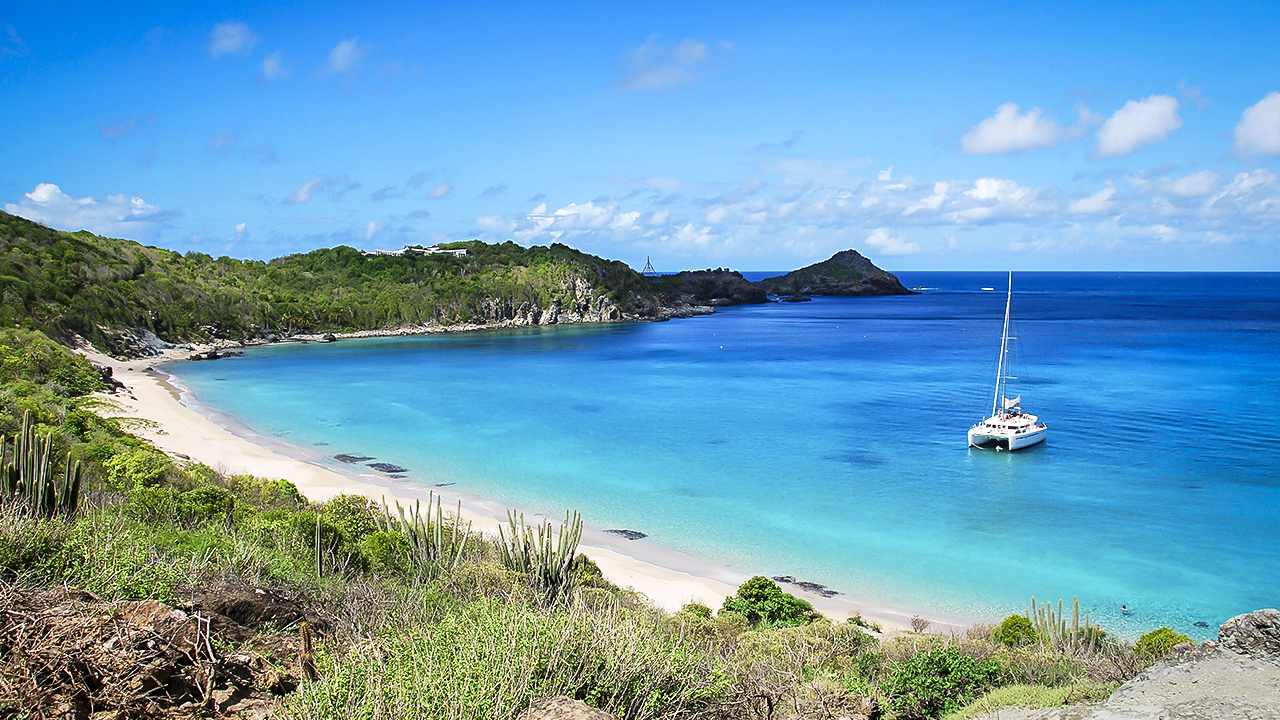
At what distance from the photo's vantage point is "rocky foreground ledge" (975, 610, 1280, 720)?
22.3 ft

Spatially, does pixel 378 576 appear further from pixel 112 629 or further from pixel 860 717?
pixel 860 717

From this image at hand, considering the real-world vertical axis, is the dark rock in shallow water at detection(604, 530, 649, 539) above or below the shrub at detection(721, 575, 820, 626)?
below

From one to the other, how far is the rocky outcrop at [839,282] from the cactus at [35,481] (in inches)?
6465

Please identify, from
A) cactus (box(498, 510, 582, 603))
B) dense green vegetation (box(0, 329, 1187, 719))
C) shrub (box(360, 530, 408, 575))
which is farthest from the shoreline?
shrub (box(360, 530, 408, 575))

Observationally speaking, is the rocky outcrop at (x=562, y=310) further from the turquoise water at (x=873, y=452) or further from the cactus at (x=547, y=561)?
the cactus at (x=547, y=561)

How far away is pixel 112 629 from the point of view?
4.92 meters

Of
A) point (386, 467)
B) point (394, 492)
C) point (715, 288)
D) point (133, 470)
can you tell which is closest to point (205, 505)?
point (133, 470)

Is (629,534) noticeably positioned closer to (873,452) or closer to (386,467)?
(386,467)

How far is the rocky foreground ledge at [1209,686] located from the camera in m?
6.81

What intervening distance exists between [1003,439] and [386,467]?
78.2 ft

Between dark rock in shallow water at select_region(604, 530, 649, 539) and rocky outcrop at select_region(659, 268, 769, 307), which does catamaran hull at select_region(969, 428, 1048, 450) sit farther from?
rocky outcrop at select_region(659, 268, 769, 307)

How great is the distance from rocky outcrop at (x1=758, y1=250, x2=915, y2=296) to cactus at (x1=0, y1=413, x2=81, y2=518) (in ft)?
539

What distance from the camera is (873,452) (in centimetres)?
2947

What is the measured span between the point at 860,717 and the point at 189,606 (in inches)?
226
